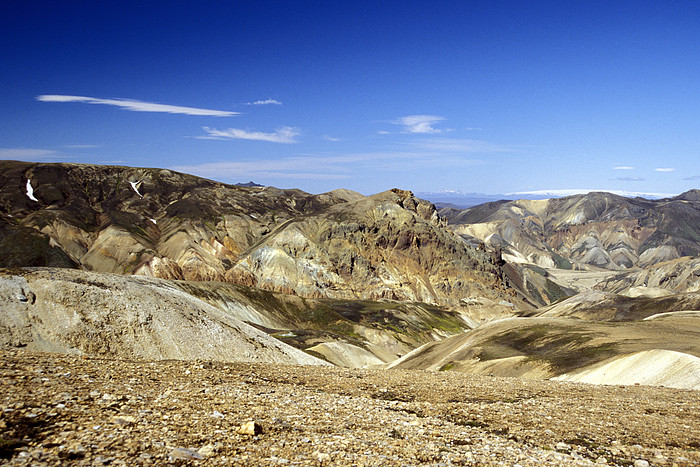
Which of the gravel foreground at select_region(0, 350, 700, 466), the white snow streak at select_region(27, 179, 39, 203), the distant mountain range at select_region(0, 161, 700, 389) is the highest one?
the white snow streak at select_region(27, 179, 39, 203)

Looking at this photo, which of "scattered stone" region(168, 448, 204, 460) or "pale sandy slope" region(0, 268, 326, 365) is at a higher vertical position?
"scattered stone" region(168, 448, 204, 460)

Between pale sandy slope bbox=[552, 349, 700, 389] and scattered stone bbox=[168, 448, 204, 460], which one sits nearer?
scattered stone bbox=[168, 448, 204, 460]

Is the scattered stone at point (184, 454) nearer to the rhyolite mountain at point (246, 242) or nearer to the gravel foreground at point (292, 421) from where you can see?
the gravel foreground at point (292, 421)

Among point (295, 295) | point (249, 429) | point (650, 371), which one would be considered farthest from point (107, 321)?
point (295, 295)

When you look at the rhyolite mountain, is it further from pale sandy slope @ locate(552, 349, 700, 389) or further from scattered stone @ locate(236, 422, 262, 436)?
scattered stone @ locate(236, 422, 262, 436)

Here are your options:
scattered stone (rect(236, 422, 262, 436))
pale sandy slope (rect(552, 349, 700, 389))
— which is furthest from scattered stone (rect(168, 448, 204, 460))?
pale sandy slope (rect(552, 349, 700, 389))

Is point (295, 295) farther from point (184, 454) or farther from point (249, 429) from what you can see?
point (184, 454)

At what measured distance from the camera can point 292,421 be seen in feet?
40.4

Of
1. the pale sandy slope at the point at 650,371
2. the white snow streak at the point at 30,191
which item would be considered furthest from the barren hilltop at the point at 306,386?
the white snow streak at the point at 30,191

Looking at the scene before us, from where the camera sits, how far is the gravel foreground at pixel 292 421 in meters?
9.47

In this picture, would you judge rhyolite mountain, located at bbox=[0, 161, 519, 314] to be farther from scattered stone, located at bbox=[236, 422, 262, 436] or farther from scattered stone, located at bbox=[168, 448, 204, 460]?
scattered stone, located at bbox=[168, 448, 204, 460]

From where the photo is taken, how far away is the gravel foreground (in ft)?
31.1

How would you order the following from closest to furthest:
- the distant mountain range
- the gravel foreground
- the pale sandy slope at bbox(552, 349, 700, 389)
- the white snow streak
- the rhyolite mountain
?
1. the gravel foreground
2. the pale sandy slope at bbox(552, 349, 700, 389)
3. the distant mountain range
4. the rhyolite mountain
5. the white snow streak

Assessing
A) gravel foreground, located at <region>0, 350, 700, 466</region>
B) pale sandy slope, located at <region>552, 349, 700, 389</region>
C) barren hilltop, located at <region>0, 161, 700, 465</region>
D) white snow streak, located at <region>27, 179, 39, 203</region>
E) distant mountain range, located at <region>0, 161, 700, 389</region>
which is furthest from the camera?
white snow streak, located at <region>27, 179, 39, 203</region>
